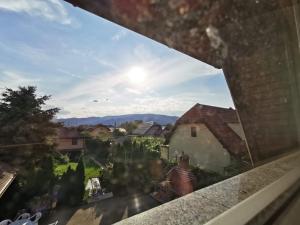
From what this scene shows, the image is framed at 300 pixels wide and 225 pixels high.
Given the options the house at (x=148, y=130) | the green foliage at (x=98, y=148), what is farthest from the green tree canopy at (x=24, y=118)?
the house at (x=148, y=130)

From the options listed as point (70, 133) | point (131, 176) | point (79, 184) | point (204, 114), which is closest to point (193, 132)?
point (204, 114)

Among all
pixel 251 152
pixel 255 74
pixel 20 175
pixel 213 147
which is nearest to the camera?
pixel 255 74

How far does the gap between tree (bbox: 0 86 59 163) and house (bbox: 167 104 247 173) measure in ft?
29.4

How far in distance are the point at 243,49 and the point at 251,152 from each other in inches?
47.4

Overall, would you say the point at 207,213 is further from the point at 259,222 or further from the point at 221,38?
the point at 221,38

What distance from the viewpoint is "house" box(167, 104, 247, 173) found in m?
10.9

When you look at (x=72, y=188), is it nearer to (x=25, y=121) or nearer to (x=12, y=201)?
(x=12, y=201)

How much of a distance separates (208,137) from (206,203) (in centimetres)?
1181

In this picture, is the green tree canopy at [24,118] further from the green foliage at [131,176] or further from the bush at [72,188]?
the green foliage at [131,176]

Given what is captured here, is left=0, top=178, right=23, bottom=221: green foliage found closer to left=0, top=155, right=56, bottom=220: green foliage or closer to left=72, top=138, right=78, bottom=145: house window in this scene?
left=0, top=155, right=56, bottom=220: green foliage

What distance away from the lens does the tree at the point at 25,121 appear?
540 inches

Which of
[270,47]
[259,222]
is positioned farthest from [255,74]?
[259,222]

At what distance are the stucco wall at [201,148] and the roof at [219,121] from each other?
333mm

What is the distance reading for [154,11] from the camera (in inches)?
36.5
